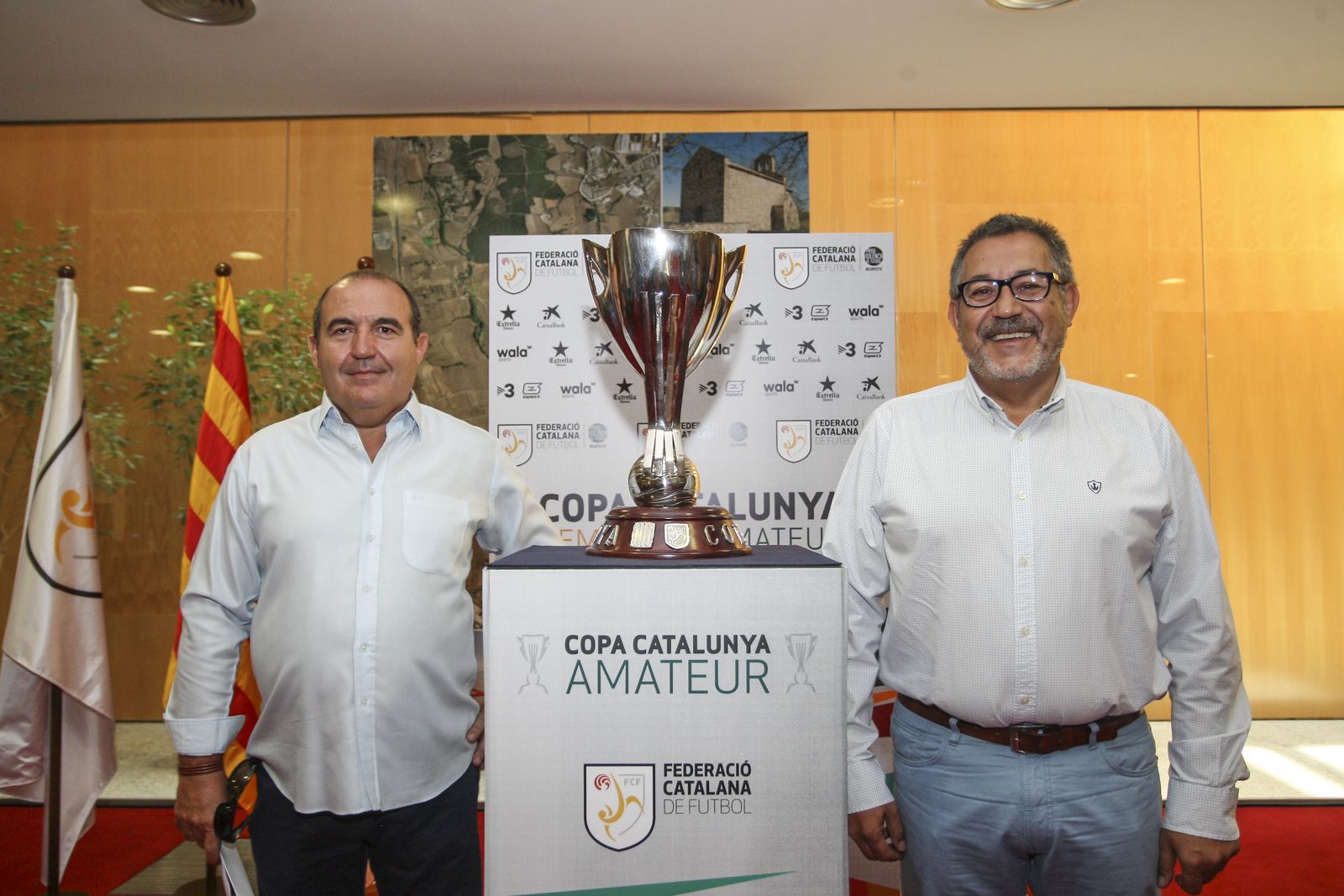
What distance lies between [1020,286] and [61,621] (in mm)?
2865

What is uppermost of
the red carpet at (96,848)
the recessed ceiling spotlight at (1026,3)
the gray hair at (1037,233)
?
the recessed ceiling spotlight at (1026,3)

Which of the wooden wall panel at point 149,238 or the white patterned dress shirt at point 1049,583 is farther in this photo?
the wooden wall panel at point 149,238

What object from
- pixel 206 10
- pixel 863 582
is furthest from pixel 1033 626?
pixel 206 10

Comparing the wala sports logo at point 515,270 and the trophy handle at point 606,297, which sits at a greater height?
the wala sports logo at point 515,270

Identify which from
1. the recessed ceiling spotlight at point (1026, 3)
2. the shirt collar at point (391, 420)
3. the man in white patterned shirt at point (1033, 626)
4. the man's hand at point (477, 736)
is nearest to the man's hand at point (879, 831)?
the man in white patterned shirt at point (1033, 626)

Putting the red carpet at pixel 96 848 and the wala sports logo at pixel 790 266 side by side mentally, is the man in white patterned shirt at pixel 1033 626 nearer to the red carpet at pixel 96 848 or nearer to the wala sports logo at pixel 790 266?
the wala sports logo at pixel 790 266

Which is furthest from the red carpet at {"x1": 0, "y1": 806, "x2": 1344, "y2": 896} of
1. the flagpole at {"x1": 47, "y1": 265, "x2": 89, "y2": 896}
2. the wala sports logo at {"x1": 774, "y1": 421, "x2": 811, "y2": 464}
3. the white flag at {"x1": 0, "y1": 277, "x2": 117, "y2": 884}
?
the wala sports logo at {"x1": 774, "y1": 421, "x2": 811, "y2": 464}

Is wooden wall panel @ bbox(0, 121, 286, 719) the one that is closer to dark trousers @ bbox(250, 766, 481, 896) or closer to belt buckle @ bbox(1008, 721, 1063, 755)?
dark trousers @ bbox(250, 766, 481, 896)

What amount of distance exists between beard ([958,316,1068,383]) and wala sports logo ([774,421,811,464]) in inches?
50.3

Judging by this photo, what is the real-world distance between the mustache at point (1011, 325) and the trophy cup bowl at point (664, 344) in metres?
0.48

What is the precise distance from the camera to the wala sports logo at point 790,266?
2.79 meters

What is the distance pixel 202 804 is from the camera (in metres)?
1.54

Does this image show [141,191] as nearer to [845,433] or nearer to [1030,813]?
[845,433]

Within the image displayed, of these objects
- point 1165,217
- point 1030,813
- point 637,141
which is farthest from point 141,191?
point 1165,217
